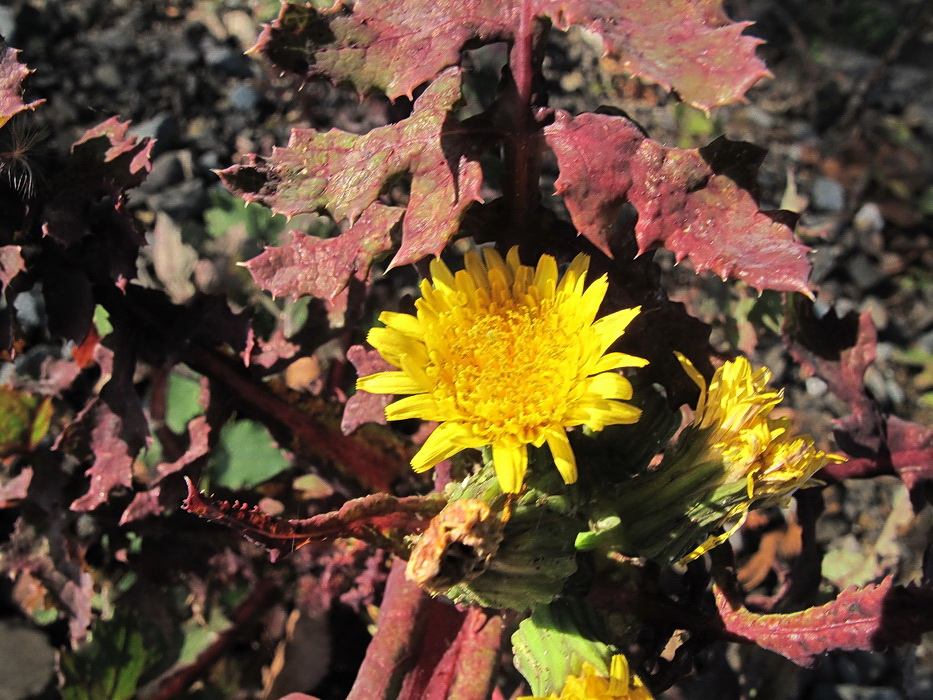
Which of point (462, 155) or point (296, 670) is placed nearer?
point (462, 155)

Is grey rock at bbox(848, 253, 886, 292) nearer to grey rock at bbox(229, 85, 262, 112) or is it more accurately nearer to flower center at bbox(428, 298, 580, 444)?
flower center at bbox(428, 298, 580, 444)

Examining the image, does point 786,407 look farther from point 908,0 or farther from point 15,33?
point 15,33

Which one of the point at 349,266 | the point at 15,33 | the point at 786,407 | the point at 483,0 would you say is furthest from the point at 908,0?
the point at 15,33

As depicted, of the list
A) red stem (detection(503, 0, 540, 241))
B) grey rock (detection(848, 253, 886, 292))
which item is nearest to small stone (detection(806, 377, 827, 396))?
grey rock (detection(848, 253, 886, 292))

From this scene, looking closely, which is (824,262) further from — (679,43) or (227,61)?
(227,61)

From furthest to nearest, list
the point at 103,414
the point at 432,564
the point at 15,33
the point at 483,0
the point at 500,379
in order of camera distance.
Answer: the point at 15,33 < the point at 103,414 < the point at 483,0 < the point at 500,379 < the point at 432,564

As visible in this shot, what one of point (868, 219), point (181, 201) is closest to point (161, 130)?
point (181, 201)
